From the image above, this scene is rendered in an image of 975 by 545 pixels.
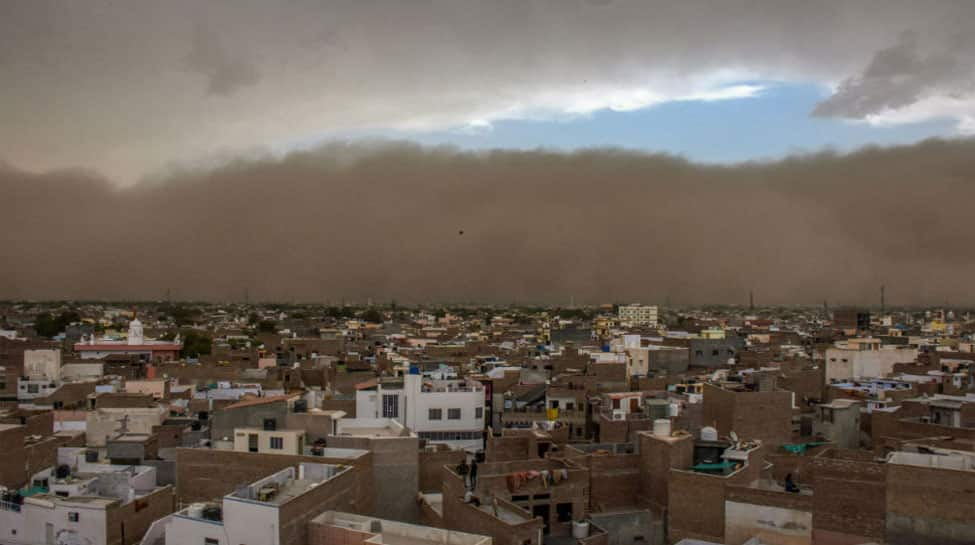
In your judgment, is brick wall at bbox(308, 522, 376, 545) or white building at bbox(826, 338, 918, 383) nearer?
brick wall at bbox(308, 522, 376, 545)

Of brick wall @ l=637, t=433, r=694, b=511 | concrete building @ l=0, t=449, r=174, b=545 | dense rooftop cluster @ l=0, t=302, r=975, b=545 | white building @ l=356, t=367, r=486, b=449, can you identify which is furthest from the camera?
white building @ l=356, t=367, r=486, b=449

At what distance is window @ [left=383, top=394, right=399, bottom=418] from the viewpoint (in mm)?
29094

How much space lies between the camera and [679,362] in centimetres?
4488

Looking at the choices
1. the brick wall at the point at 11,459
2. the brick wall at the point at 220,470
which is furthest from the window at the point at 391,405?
the brick wall at the point at 11,459

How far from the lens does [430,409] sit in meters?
29.1

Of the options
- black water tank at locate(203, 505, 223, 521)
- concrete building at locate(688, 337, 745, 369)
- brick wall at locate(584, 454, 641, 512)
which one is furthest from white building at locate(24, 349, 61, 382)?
concrete building at locate(688, 337, 745, 369)

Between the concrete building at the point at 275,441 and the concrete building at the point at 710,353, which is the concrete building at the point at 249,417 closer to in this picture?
the concrete building at the point at 275,441

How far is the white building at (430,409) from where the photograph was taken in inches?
1138

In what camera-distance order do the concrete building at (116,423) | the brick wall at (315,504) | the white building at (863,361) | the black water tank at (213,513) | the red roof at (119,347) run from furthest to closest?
the red roof at (119,347), the white building at (863,361), the concrete building at (116,423), the black water tank at (213,513), the brick wall at (315,504)

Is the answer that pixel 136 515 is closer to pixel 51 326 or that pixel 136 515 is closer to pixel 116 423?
pixel 116 423

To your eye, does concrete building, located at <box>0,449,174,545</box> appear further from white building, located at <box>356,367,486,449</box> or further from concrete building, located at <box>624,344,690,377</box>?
concrete building, located at <box>624,344,690,377</box>

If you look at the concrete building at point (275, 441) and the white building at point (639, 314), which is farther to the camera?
the white building at point (639, 314)

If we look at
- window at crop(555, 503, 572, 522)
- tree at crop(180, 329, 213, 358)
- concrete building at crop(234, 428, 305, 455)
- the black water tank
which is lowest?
window at crop(555, 503, 572, 522)

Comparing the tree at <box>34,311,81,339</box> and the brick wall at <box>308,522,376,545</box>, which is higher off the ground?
the brick wall at <box>308,522,376,545</box>
